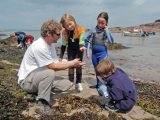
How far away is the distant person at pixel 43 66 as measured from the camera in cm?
521

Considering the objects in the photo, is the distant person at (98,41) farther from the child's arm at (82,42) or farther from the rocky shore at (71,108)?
the rocky shore at (71,108)

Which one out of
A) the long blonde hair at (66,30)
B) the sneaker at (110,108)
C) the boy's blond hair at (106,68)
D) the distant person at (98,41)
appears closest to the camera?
the boy's blond hair at (106,68)

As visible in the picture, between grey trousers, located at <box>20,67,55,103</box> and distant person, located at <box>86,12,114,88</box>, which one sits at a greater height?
distant person, located at <box>86,12,114,88</box>

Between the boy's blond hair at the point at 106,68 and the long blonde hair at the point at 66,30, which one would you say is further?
the long blonde hair at the point at 66,30

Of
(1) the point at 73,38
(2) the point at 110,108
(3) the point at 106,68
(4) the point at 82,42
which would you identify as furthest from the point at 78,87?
(3) the point at 106,68

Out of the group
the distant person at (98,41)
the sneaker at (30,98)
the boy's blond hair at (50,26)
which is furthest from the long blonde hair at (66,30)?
the sneaker at (30,98)

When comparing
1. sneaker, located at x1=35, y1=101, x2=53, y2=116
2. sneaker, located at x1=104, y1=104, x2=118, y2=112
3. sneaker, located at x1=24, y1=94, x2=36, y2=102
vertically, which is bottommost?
sneaker, located at x1=104, y1=104, x2=118, y2=112

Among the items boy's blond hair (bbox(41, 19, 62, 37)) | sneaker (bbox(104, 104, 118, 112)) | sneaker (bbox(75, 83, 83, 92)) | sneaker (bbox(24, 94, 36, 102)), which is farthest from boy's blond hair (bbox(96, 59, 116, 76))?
sneaker (bbox(75, 83, 83, 92))

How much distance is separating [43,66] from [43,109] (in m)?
0.73

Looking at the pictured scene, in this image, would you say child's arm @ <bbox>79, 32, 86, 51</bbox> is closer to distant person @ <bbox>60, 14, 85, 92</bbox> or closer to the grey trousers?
distant person @ <bbox>60, 14, 85, 92</bbox>

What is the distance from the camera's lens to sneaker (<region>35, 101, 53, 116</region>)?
509cm

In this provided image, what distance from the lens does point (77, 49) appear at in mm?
7117

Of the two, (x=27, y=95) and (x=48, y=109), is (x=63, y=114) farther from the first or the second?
(x=27, y=95)

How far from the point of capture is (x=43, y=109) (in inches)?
206
